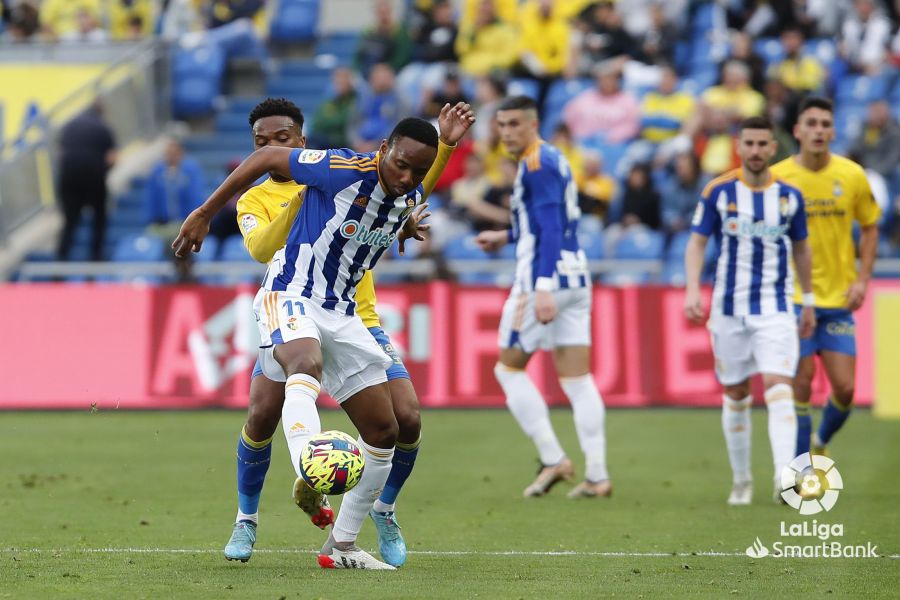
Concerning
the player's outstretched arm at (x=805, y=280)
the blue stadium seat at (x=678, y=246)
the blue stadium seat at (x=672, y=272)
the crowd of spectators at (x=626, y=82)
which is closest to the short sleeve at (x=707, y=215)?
the player's outstretched arm at (x=805, y=280)

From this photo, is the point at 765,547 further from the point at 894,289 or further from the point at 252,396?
the point at 894,289

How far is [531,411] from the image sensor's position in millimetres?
10969

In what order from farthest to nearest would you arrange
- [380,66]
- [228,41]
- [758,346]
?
[228,41]
[380,66]
[758,346]

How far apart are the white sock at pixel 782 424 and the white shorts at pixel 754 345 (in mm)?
137

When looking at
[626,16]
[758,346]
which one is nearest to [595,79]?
[626,16]

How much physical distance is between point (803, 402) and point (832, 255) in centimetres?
106

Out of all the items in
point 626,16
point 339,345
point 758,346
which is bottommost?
point 758,346

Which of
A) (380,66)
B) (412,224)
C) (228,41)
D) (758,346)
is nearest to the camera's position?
→ (412,224)

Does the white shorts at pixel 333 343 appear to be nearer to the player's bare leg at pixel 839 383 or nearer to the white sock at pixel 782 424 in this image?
the white sock at pixel 782 424

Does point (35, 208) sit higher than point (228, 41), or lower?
lower

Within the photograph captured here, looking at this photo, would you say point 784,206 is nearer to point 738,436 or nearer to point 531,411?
point 738,436

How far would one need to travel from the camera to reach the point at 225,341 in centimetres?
1706

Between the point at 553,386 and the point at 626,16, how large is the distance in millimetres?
7791

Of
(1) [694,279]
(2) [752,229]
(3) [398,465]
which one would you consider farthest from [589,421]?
(3) [398,465]
